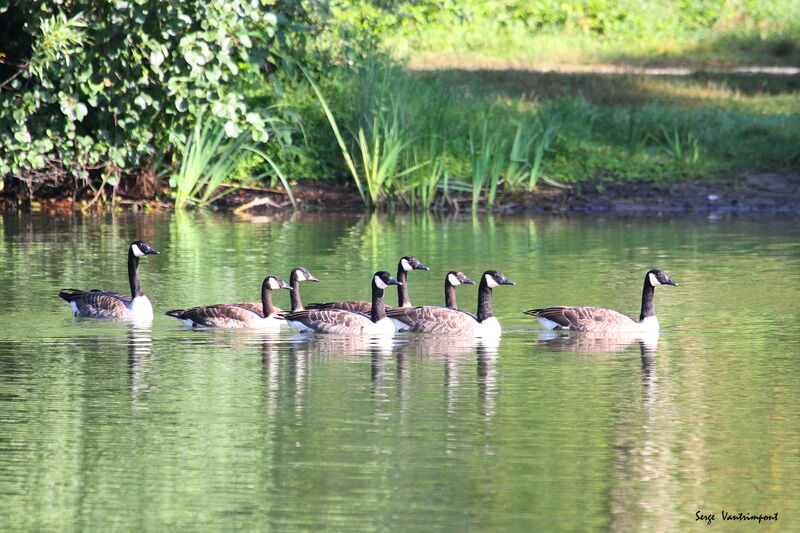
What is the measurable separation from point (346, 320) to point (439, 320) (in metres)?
0.95

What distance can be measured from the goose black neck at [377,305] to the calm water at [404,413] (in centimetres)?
33

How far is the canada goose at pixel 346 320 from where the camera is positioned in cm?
1527

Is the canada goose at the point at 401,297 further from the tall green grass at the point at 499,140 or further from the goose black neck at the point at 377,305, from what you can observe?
the tall green grass at the point at 499,140

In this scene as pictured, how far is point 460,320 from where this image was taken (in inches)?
601

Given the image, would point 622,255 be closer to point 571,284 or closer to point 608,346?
point 571,284

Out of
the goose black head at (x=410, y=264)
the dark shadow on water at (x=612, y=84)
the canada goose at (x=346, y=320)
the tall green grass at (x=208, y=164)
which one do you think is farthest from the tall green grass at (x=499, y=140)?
the canada goose at (x=346, y=320)

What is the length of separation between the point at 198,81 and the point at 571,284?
318 inches

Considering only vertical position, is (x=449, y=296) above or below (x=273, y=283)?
below

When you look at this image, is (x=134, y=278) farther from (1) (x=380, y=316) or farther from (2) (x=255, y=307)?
(1) (x=380, y=316)

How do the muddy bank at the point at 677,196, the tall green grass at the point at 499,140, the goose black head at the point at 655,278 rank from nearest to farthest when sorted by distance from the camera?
1. the goose black head at the point at 655,278
2. the tall green grass at the point at 499,140
3. the muddy bank at the point at 677,196

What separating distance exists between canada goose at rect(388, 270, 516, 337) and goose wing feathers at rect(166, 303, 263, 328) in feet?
5.31

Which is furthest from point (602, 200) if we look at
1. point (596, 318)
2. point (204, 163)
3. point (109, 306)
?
point (109, 306)

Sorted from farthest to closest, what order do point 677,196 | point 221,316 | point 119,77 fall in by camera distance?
point 677,196 → point 119,77 → point 221,316

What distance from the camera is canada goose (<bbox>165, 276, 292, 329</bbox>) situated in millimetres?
15500
